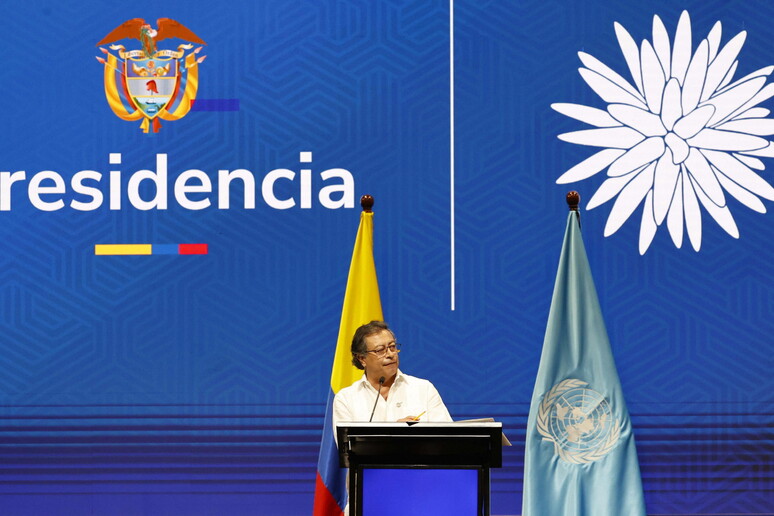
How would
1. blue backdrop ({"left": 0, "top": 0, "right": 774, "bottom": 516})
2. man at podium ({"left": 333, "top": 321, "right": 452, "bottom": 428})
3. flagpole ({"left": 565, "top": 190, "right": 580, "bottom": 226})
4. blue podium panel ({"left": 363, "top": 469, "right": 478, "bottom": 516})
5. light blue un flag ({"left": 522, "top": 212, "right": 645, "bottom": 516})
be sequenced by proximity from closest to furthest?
blue podium panel ({"left": 363, "top": 469, "right": 478, "bottom": 516}), man at podium ({"left": 333, "top": 321, "right": 452, "bottom": 428}), light blue un flag ({"left": 522, "top": 212, "right": 645, "bottom": 516}), flagpole ({"left": 565, "top": 190, "right": 580, "bottom": 226}), blue backdrop ({"left": 0, "top": 0, "right": 774, "bottom": 516})

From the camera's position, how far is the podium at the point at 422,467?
3.13m

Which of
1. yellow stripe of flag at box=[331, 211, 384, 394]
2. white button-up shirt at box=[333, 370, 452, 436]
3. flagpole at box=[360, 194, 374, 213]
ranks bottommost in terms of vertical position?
white button-up shirt at box=[333, 370, 452, 436]

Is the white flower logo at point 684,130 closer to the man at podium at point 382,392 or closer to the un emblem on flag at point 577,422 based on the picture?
the un emblem on flag at point 577,422

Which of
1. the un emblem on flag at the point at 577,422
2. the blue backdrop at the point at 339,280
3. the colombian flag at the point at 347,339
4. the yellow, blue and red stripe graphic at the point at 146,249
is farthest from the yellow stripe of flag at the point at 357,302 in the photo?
the un emblem on flag at the point at 577,422

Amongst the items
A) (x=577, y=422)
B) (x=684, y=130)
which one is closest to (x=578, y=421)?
(x=577, y=422)

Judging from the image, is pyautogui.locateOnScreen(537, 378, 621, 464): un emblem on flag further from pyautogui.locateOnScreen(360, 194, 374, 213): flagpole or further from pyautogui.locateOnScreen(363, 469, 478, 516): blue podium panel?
pyautogui.locateOnScreen(360, 194, 374, 213): flagpole

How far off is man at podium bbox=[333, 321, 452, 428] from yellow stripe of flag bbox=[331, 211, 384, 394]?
305mm

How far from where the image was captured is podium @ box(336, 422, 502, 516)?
Result: 3.13 metres

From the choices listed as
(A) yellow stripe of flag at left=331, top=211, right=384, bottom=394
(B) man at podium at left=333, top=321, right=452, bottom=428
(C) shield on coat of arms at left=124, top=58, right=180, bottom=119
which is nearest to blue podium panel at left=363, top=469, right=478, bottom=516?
(B) man at podium at left=333, top=321, right=452, bottom=428

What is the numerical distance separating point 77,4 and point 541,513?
344 centimetres

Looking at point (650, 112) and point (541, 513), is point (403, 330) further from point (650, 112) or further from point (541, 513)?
point (650, 112)

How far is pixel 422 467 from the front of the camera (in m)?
A: 3.14

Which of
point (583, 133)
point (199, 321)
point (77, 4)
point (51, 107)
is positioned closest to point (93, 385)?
point (199, 321)

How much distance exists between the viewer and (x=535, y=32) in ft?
14.8
